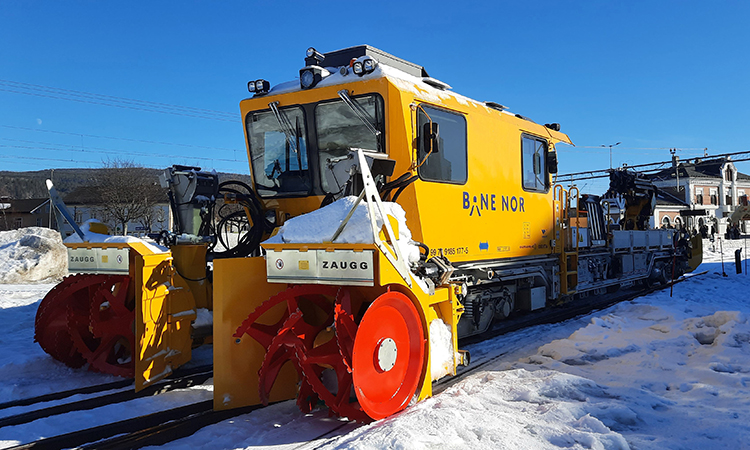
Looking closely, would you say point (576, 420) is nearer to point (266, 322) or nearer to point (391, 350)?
point (391, 350)

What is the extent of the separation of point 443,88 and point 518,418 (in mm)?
3843

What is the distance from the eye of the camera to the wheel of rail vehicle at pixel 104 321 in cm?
504

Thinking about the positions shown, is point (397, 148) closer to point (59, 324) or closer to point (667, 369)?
point (667, 369)

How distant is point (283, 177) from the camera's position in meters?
5.88

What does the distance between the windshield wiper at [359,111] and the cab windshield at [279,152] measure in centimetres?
69

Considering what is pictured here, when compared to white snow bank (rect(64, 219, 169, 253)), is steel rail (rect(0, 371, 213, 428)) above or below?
below

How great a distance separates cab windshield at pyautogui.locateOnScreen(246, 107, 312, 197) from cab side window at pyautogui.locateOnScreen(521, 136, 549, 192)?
3.28 meters

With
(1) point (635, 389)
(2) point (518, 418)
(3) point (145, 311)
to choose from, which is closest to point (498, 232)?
(1) point (635, 389)

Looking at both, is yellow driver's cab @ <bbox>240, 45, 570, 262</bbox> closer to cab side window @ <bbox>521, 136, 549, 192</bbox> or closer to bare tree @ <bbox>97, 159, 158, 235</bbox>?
cab side window @ <bbox>521, 136, 549, 192</bbox>

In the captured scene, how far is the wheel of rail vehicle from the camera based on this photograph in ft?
16.5

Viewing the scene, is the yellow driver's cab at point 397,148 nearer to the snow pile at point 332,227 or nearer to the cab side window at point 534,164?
the cab side window at point 534,164

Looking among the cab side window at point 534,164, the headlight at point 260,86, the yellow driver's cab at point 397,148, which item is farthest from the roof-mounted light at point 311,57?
the cab side window at point 534,164

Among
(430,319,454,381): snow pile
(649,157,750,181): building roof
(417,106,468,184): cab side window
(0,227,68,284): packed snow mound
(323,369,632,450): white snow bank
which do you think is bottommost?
(323,369,632,450): white snow bank

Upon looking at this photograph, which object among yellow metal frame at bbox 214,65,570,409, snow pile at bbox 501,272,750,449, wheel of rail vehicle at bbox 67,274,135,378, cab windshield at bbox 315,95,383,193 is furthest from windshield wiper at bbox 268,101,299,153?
snow pile at bbox 501,272,750,449
